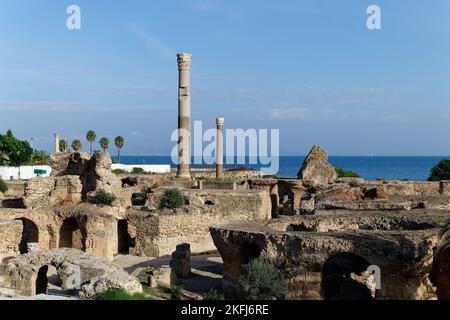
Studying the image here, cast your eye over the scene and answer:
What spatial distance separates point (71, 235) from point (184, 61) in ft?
58.9

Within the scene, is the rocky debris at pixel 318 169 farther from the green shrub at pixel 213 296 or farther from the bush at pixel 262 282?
the bush at pixel 262 282

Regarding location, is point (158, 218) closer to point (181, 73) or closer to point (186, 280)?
point (186, 280)

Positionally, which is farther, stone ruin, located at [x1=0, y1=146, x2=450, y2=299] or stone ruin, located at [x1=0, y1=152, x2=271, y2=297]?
stone ruin, located at [x1=0, y1=152, x2=271, y2=297]

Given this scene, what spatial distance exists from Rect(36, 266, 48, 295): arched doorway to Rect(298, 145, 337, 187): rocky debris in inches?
972

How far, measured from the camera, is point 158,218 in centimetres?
2586

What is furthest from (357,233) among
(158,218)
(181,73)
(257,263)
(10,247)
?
(181,73)

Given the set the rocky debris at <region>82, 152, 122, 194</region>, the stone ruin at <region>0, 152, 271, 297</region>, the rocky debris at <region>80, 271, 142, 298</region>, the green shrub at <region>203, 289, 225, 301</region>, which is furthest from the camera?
the rocky debris at <region>82, 152, 122, 194</region>

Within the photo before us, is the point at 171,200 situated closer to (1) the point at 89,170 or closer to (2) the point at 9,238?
(1) the point at 89,170

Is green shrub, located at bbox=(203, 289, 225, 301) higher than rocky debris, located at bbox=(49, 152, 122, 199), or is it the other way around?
rocky debris, located at bbox=(49, 152, 122, 199)

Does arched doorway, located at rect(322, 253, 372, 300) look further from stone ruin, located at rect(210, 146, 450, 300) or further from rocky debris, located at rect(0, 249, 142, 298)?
rocky debris, located at rect(0, 249, 142, 298)

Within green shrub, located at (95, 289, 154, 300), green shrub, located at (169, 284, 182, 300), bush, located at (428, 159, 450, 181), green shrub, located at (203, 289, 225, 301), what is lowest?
green shrub, located at (169, 284, 182, 300)

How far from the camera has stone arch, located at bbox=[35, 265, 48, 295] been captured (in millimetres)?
19095

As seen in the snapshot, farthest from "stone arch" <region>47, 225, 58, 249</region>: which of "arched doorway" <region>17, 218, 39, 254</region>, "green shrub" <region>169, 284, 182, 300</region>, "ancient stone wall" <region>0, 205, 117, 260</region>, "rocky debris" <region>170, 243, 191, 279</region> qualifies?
"green shrub" <region>169, 284, 182, 300</region>

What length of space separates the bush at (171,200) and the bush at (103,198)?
2395mm
